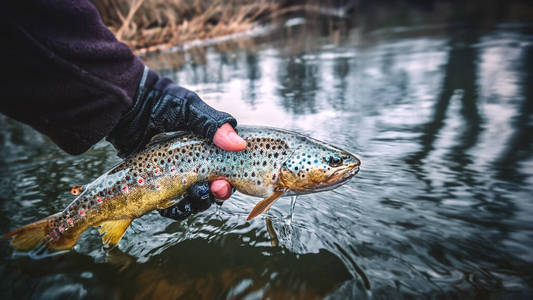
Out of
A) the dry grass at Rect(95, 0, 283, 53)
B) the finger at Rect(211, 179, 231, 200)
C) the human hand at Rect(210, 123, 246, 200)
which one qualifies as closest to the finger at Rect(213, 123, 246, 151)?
the human hand at Rect(210, 123, 246, 200)

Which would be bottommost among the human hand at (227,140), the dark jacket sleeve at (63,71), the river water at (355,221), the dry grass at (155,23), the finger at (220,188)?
the river water at (355,221)

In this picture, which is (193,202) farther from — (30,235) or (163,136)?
(30,235)

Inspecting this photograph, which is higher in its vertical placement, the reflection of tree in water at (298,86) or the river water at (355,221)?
the reflection of tree in water at (298,86)

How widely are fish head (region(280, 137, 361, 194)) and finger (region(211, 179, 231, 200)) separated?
0.41 meters

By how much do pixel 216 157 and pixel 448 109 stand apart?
368cm

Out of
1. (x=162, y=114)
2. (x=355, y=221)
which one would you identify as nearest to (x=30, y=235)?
(x=162, y=114)

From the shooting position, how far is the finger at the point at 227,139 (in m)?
1.98

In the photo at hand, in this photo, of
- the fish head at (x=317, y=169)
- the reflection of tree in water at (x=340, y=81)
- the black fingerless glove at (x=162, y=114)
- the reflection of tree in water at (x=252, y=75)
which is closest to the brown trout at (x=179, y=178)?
the fish head at (x=317, y=169)

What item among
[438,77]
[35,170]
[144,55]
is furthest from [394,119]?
[144,55]

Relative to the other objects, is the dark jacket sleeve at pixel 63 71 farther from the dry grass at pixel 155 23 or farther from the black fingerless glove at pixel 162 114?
the dry grass at pixel 155 23

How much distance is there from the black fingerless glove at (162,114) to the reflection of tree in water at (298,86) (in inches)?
104

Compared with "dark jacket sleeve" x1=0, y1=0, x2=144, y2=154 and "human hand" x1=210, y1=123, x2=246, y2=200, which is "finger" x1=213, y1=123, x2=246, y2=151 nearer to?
"human hand" x1=210, y1=123, x2=246, y2=200

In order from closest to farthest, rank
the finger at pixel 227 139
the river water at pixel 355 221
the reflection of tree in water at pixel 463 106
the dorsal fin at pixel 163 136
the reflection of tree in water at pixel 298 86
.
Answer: the river water at pixel 355 221 < the finger at pixel 227 139 < the dorsal fin at pixel 163 136 < the reflection of tree in water at pixel 463 106 < the reflection of tree in water at pixel 298 86

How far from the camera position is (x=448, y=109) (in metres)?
4.14
